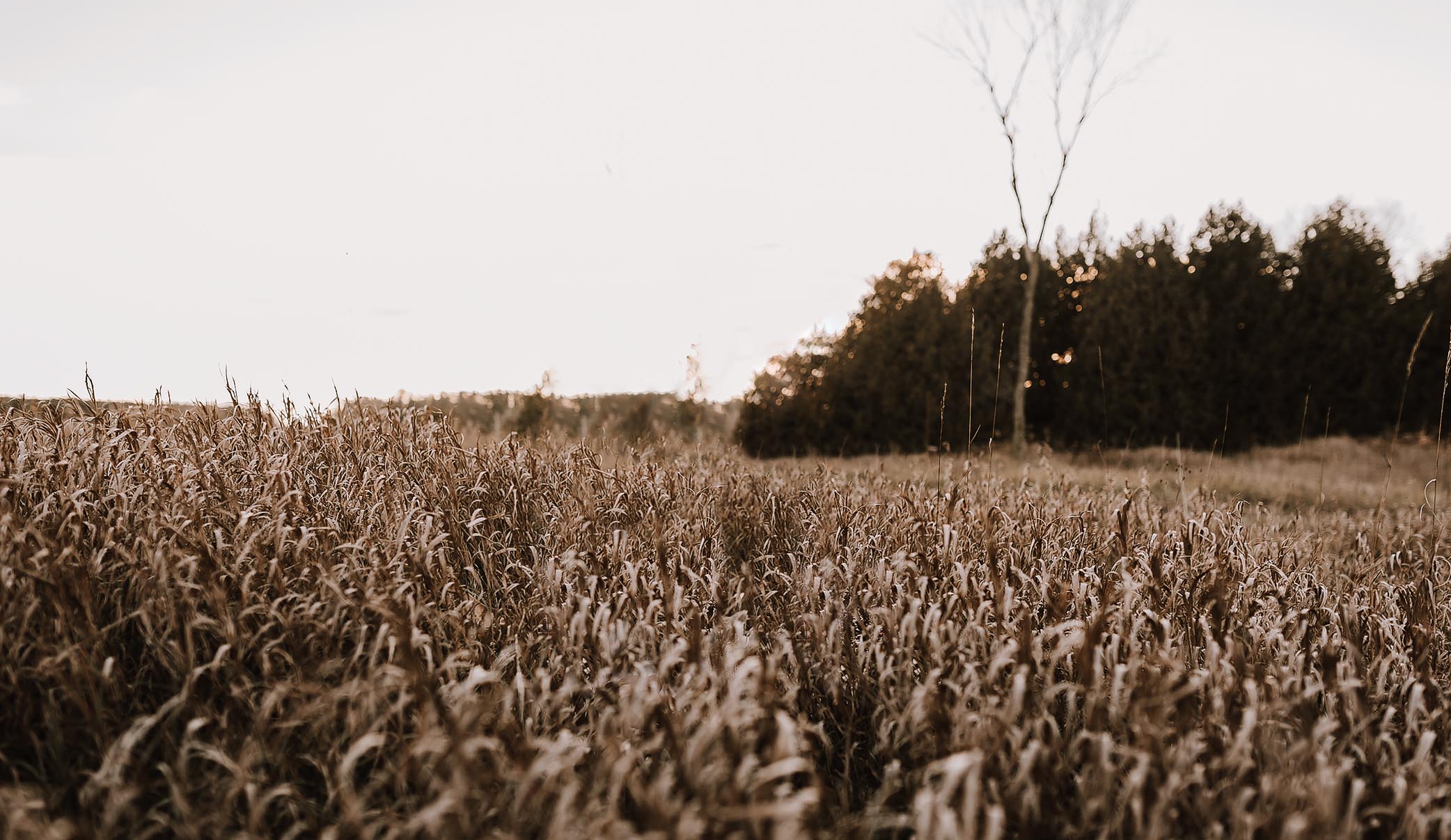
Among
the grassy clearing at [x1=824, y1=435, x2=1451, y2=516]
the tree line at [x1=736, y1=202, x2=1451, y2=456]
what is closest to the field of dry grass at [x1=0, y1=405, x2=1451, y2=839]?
the grassy clearing at [x1=824, y1=435, x2=1451, y2=516]

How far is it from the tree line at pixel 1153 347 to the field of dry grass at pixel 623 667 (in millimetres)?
15070

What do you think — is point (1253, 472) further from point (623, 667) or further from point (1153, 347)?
point (623, 667)

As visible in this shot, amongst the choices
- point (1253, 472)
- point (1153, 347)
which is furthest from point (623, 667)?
point (1153, 347)

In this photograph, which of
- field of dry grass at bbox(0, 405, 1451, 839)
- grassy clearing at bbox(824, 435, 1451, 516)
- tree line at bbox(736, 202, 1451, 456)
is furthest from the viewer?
tree line at bbox(736, 202, 1451, 456)

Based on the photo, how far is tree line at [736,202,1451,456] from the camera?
18797 mm

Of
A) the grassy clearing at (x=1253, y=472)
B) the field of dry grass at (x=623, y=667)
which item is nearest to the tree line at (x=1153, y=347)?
the grassy clearing at (x=1253, y=472)

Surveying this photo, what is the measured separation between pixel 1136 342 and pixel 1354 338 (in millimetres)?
5777

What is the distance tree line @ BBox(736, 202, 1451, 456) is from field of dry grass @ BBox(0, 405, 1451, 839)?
15.1 metres

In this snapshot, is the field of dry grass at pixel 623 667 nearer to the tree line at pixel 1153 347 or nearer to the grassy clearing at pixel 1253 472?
the grassy clearing at pixel 1253 472

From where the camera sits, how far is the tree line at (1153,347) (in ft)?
61.7

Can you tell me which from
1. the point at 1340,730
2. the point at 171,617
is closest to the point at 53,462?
the point at 171,617

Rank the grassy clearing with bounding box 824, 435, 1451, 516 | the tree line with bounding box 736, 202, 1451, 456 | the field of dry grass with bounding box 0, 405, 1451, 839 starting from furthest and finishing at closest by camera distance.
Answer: the tree line with bounding box 736, 202, 1451, 456 < the grassy clearing with bounding box 824, 435, 1451, 516 < the field of dry grass with bounding box 0, 405, 1451, 839

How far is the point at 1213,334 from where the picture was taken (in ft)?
61.7

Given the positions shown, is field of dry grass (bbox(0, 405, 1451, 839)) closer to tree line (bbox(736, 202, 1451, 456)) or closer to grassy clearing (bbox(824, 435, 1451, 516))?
grassy clearing (bbox(824, 435, 1451, 516))
